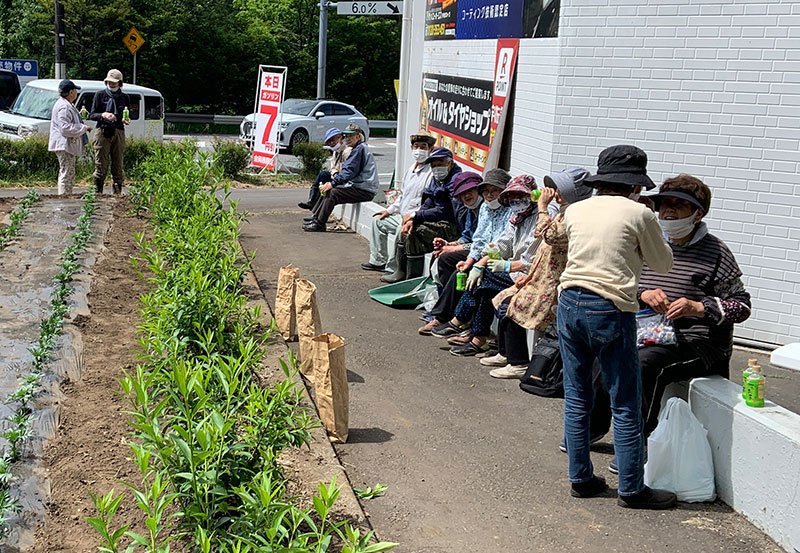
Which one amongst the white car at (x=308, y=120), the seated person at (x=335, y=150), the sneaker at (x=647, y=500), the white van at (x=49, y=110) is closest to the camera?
the sneaker at (x=647, y=500)

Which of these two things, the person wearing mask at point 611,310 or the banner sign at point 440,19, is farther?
the banner sign at point 440,19

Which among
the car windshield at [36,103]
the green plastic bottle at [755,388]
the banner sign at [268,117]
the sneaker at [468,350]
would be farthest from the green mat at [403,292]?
the car windshield at [36,103]

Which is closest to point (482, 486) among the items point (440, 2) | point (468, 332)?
point (468, 332)

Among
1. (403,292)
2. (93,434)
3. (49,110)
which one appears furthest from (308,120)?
(93,434)

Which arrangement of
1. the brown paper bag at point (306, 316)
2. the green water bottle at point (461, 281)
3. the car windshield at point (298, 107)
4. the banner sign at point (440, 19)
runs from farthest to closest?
the car windshield at point (298, 107), the banner sign at point (440, 19), the green water bottle at point (461, 281), the brown paper bag at point (306, 316)

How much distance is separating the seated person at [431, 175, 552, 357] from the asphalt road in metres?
0.23

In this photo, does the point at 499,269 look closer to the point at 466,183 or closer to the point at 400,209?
the point at 466,183

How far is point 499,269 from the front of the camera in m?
7.07

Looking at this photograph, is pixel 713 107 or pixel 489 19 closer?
pixel 713 107

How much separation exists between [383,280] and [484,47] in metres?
2.64

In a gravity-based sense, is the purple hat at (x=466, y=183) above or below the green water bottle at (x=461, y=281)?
above

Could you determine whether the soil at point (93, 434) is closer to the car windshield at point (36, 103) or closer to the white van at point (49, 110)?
the white van at point (49, 110)

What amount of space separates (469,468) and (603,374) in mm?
960

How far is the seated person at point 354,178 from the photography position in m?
12.0
